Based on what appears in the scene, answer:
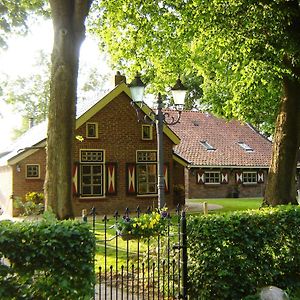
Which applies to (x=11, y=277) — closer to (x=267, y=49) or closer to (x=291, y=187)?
(x=291, y=187)

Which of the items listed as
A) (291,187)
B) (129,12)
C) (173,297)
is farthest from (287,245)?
(129,12)

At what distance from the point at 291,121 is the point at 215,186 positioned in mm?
21390

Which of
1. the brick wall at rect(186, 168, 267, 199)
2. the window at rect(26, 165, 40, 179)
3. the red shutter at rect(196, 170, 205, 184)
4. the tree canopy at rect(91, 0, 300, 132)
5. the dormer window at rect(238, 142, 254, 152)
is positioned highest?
the tree canopy at rect(91, 0, 300, 132)

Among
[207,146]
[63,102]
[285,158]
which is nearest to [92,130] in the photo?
[285,158]

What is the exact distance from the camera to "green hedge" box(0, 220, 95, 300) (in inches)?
185

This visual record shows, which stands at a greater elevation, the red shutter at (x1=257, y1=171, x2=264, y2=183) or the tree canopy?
the tree canopy

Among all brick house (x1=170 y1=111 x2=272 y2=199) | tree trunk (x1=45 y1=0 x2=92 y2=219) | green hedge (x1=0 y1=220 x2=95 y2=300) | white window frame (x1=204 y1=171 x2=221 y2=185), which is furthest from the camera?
white window frame (x1=204 y1=171 x2=221 y2=185)

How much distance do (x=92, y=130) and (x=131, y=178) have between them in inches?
128

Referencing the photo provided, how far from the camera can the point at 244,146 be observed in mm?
36281

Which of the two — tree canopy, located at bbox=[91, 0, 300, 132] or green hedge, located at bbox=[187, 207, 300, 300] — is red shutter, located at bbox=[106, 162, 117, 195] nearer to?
tree canopy, located at bbox=[91, 0, 300, 132]

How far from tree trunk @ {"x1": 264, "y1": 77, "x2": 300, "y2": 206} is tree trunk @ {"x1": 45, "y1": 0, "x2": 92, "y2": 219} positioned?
6.93 metres

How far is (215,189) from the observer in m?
34.2

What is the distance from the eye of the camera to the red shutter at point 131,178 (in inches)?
931

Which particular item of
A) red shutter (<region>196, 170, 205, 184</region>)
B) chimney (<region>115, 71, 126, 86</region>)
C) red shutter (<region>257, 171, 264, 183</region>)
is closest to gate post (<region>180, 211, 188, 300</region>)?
chimney (<region>115, 71, 126, 86</region>)
